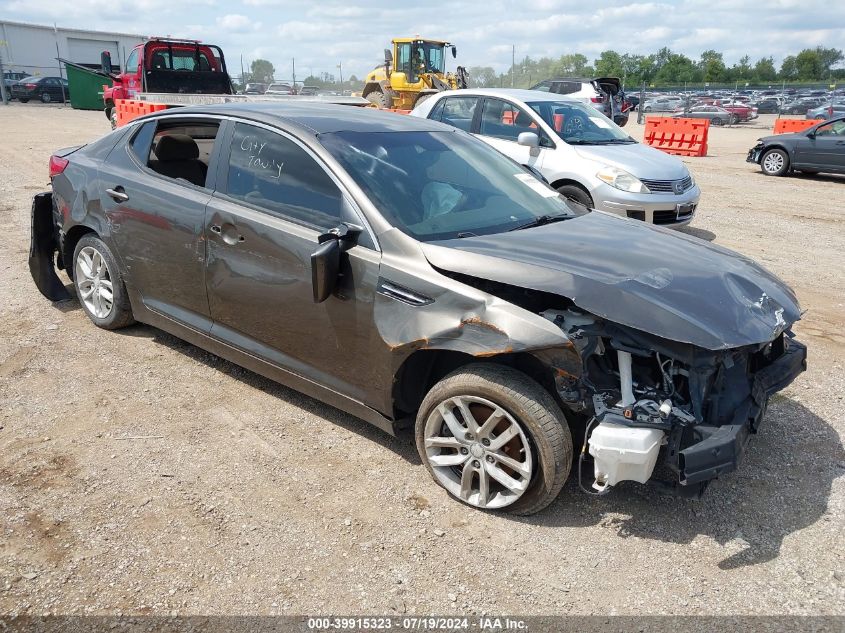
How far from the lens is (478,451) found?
3.13 m

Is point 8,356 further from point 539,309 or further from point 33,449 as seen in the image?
point 539,309

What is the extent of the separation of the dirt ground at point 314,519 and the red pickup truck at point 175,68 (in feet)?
48.2

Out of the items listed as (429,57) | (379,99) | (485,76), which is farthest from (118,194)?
(485,76)

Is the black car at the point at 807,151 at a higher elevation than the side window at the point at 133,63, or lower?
lower

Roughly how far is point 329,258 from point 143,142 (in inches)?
88.2

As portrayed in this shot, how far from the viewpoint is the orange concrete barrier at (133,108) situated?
44.7ft

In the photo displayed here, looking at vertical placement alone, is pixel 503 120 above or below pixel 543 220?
above

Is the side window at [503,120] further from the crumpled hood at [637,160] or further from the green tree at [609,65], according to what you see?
the green tree at [609,65]

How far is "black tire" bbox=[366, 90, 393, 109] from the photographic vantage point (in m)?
21.8

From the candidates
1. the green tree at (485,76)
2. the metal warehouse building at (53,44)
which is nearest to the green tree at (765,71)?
the green tree at (485,76)

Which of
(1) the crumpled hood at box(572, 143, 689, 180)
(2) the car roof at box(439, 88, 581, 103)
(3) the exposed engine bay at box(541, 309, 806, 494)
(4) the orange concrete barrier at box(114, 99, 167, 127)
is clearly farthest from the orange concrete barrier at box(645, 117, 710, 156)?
(3) the exposed engine bay at box(541, 309, 806, 494)

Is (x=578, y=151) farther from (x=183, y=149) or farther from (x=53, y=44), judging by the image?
(x=53, y=44)

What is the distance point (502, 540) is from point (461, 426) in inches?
21.0

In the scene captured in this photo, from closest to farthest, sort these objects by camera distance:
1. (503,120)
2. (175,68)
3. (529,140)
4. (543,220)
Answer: (543,220), (529,140), (503,120), (175,68)
